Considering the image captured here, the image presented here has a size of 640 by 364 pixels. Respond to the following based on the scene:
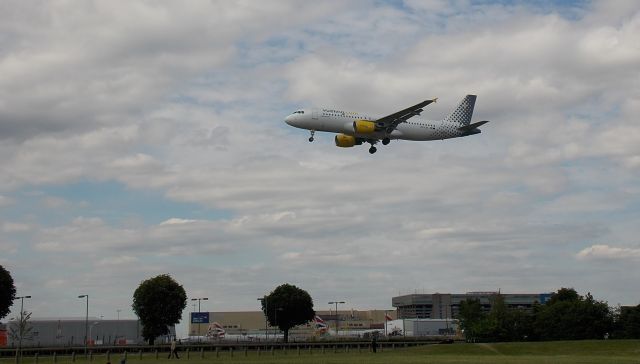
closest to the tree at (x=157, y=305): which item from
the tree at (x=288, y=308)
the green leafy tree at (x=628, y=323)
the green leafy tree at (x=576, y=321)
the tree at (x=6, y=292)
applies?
the tree at (x=6, y=292)

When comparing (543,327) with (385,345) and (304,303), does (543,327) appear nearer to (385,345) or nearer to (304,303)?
(385,345)

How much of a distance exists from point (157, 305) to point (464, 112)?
174 feet

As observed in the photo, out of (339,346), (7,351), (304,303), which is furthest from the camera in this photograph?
(304,303)

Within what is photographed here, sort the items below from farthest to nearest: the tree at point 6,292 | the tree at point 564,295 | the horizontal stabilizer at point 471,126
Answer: the tree at point 564,295 < the tree at point 6,292 < the horizontal stabilizer at point 471,126

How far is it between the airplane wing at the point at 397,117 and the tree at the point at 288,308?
199 feet

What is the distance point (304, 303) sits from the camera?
5650 inches

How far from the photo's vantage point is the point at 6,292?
374 ft

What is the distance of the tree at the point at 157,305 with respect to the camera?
386 ft

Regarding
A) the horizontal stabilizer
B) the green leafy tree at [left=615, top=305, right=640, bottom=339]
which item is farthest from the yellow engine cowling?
the green leafy tree at [left=615, top=305, right=640, bottom=339]

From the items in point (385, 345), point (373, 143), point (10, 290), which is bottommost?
point (385, 345)

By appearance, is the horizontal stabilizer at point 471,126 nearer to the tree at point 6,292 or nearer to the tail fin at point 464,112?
the tail fin at point 464,112

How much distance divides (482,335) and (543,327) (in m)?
9.55

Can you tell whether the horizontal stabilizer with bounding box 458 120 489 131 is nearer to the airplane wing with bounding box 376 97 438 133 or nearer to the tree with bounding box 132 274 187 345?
the airplane wing with bounding box 376 97 438 133

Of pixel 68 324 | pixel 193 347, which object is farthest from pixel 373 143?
pixel 68 324
